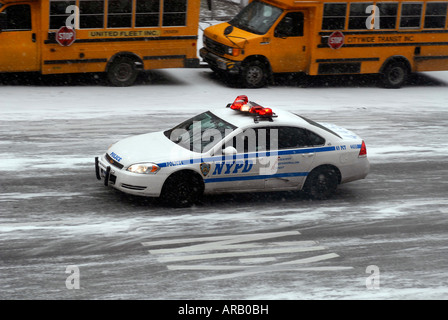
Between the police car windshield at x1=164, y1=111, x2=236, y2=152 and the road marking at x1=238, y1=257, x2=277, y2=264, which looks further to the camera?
the police car windshield at x1=164, y1=111, x2=236, y2=152

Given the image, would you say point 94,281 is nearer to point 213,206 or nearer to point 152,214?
point 152,214

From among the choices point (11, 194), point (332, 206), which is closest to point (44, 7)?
point (11, 194)

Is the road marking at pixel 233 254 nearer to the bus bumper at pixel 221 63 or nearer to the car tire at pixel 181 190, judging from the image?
the car tire at pixel 181 190

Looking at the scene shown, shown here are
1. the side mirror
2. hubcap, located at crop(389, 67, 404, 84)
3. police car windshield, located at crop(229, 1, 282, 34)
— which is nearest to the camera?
the side mirror


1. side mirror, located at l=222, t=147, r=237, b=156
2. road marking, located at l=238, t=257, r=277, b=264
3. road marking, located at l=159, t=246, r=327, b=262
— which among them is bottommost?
road marking, located at l=238, t=257, r=277, b=264

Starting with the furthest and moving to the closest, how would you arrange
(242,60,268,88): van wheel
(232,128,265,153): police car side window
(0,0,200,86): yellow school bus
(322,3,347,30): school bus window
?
(322,3,347,30): school bus window → (242,60,268,88): van wheel → (0,0,200,86): yellow school bus → (232,128,265,153): police car side window

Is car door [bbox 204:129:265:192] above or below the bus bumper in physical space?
below

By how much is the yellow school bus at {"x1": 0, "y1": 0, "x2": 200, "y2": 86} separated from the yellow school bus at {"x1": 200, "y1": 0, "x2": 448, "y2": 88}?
1252 millimetres

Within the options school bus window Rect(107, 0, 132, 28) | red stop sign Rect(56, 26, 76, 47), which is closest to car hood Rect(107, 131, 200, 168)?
red stop sign Rect(56, 26, 76, 47)

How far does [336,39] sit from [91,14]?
21.2 ft

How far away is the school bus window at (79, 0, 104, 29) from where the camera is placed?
18.8 metres

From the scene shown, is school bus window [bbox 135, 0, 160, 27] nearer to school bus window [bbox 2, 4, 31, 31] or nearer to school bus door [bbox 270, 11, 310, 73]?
school bus window [bbox 2, 4, 31, 31]

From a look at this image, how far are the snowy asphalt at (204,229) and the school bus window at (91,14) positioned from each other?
9.17 feet

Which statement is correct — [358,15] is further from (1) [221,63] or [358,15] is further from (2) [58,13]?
(2) [58,13]
